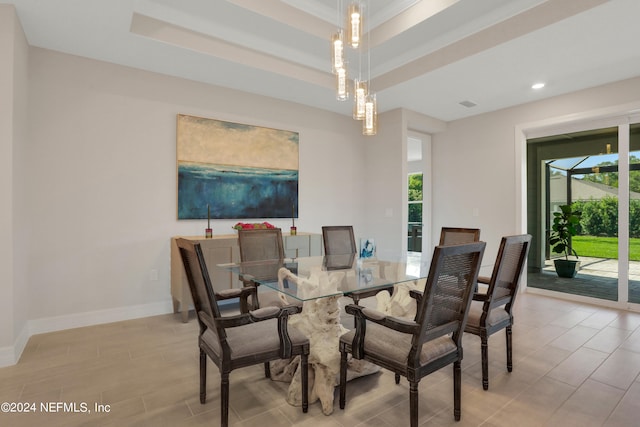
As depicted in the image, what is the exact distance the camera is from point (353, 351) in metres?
1.88

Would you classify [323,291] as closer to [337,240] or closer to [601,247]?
[337,240]

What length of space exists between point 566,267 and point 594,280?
1.11 ft

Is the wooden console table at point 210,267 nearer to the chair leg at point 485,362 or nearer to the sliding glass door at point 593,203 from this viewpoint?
the chair leg at point 485,362

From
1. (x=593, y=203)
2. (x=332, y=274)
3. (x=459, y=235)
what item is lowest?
(x=332, y=274)

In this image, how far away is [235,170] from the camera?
432 centimetres

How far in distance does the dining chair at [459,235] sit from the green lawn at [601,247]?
7.91 feet

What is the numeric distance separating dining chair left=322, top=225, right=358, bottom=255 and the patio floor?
122 inches

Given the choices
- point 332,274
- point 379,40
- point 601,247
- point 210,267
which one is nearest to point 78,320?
point 210,267

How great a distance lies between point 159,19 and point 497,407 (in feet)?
13.5

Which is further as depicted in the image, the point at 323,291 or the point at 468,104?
the point at 468,104

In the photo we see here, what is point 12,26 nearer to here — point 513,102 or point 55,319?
point 55,319

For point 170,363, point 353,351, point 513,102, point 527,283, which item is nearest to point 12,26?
point 170,363

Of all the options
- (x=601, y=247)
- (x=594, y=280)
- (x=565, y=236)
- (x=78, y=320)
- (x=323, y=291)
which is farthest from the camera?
(x=565, y=236)

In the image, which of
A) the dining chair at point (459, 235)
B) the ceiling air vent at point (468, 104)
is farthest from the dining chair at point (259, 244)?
the ceiling air vent at point (468, 104)
